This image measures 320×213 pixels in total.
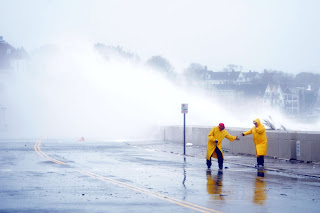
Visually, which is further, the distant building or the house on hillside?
the house on hillside

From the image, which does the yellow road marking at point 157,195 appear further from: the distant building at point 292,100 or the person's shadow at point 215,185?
the distant building at point 292,100

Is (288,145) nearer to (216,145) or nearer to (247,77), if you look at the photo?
(216,145)

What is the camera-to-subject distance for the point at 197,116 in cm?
6638

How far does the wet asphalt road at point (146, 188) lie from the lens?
40.1ft

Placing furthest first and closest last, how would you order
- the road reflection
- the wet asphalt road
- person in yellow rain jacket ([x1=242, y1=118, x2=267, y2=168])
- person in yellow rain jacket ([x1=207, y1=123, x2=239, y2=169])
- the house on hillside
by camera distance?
the house on hillside, person in yellow rain jacket ([x1=242, y1=118, x2=267, y2=168]), person in yellow rain jacket ([x1=207, y1=123, x2=239, y2=169]), the road reflection, the wet asphalt road

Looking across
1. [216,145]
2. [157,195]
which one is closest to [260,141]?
[216,145]

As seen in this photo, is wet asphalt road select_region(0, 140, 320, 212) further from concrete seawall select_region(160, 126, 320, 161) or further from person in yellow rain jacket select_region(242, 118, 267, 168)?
concrete seawall select_region(160, 126, 320, 161)

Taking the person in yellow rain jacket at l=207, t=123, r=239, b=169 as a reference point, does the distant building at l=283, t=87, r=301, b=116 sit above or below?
above

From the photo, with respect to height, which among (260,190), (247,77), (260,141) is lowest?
(260,190)

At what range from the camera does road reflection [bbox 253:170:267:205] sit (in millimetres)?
13320

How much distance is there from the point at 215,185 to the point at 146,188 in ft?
6.34

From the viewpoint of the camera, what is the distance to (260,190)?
1530cm

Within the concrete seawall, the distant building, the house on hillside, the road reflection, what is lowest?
the road reflection

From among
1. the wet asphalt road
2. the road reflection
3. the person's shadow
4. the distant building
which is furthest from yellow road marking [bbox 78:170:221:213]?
the distant building
